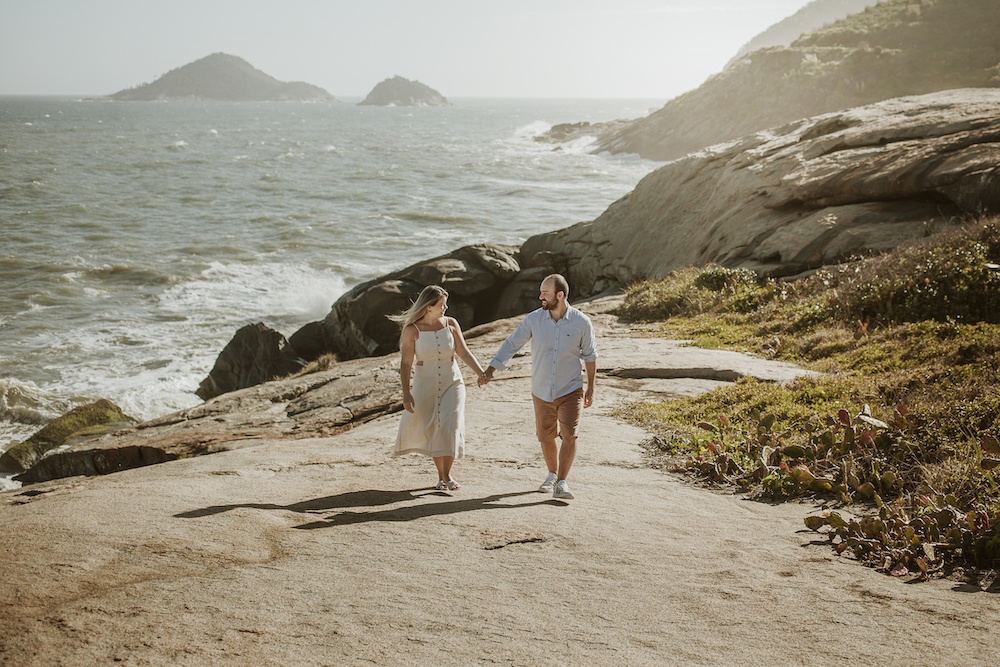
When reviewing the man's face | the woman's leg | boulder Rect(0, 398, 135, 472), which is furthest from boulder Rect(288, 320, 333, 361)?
the man's face

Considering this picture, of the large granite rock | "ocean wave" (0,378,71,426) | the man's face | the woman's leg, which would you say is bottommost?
"ocean wave" (0,378,71,426)

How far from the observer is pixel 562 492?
23.4 ft

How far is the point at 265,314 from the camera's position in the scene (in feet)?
93.6

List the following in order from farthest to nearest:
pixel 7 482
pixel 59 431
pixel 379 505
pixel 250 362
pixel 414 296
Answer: pixel 414 296 < pixel 250 362 < pixel 59 431 < pixel 7 482 < pixel 379 505

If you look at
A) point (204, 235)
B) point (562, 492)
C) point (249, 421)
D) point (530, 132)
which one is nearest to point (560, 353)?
point (562, 492)

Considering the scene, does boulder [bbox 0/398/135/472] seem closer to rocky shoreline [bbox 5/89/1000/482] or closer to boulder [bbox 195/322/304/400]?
rocky shoreline [bbox 5/89/1000/482]

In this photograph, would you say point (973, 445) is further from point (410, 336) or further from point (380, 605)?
point (380, 605)

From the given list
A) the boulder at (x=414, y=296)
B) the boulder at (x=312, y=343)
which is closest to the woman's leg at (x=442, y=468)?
the boulder at (x=414, y=296)

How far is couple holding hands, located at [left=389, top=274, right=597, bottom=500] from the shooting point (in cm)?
727

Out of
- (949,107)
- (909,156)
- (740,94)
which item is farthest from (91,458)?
(740,94)

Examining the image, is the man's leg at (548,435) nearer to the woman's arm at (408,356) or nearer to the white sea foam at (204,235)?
the woman's arm at (408,356)

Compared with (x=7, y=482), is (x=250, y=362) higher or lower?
higher

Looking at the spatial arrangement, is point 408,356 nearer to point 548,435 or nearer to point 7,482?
point 548,435

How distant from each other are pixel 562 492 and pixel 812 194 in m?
13.0
